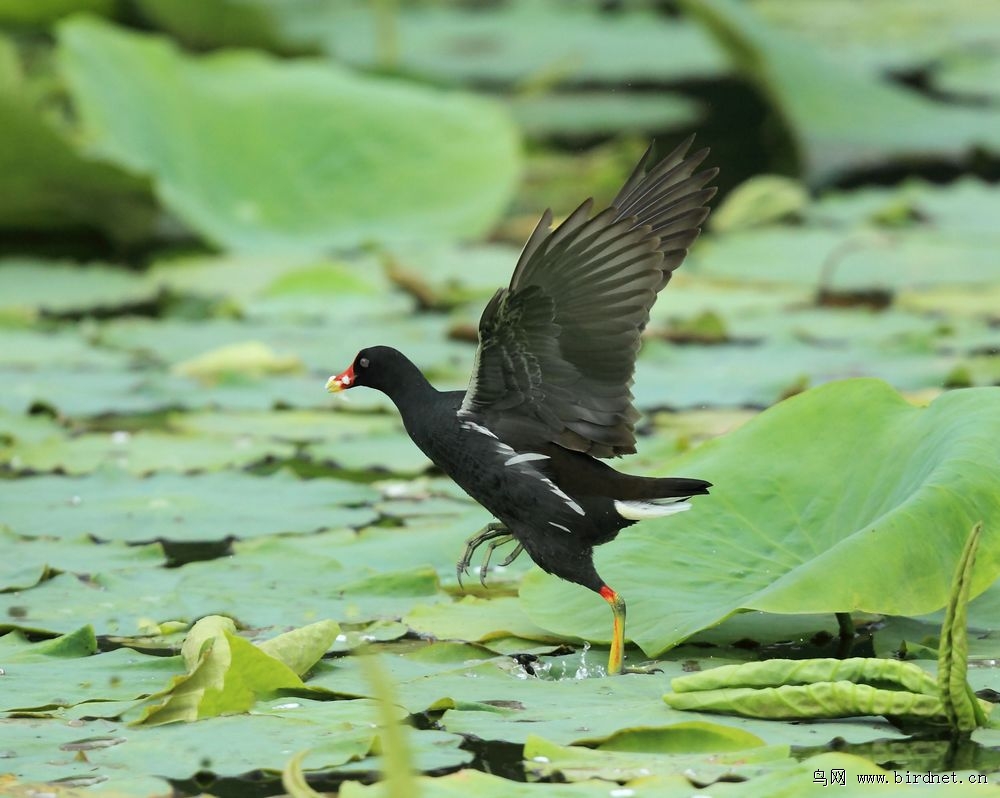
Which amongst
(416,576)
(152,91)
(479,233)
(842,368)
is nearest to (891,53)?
(479,233)

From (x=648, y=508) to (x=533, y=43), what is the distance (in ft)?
34.2

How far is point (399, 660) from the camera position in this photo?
2.91 metres

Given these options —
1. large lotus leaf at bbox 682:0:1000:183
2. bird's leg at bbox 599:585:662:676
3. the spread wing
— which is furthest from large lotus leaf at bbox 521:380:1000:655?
large lotus leaf at bbox 682:0:1000:183

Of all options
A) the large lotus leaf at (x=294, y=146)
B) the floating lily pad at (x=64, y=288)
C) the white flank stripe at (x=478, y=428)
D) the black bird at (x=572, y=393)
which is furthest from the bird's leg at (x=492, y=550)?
the large lotus leaf at (x=294, y=146)

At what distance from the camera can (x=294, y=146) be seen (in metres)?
7.50

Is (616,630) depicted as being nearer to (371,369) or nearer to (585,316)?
(585,316)

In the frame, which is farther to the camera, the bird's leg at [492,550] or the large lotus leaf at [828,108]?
the large lotus leaf at [828,108]

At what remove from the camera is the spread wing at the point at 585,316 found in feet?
9.19

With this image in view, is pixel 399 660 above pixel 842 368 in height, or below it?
below

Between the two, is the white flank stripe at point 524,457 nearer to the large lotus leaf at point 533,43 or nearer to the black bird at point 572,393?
the black bird at point 572,393

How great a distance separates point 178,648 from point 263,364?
2.32 metres

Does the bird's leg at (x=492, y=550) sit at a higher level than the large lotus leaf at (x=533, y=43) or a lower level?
lower

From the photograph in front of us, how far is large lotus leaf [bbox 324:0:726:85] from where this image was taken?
38.5 feet

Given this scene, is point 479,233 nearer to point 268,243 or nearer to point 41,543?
point 268,243
